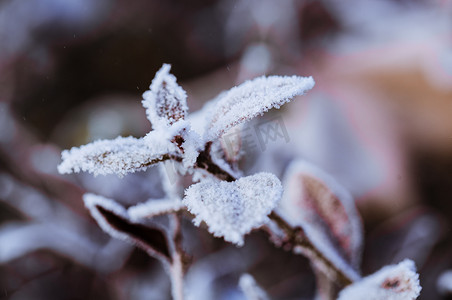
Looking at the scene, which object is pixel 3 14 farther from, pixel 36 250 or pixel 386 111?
pixel 386 111

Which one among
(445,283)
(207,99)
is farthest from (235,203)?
(207,99)

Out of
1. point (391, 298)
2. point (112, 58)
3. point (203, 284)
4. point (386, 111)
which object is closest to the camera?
point (391, 298)

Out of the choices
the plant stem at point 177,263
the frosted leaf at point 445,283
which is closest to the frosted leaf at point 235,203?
the plant stem at point 177,263

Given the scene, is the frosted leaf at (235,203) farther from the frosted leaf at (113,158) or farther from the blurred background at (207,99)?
the blurred background at (207,99)

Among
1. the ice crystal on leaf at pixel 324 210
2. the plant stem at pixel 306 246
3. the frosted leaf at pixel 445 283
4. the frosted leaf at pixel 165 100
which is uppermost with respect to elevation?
the frosted leaf at pixel 165 100

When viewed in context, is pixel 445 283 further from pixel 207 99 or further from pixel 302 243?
pixel 207 99

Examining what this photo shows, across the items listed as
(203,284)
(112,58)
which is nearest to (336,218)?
(203,284)
